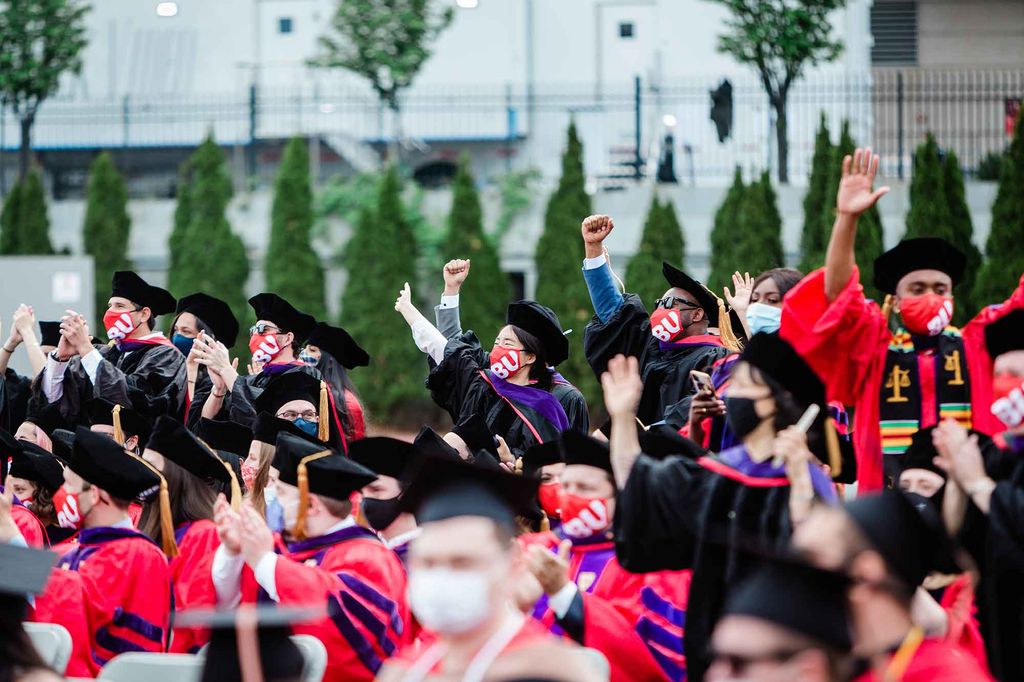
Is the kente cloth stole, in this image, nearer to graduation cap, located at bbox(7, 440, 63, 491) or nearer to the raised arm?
the raised arm

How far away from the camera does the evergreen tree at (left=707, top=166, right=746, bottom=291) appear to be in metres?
18.9

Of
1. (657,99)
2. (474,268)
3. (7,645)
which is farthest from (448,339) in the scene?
(657,99)

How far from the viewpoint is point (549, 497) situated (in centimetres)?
717

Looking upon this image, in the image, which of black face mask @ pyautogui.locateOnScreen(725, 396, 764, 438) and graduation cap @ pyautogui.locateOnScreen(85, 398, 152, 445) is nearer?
black face mask @ pyautogui.locateOnScreen(725, 396, 764, 438)

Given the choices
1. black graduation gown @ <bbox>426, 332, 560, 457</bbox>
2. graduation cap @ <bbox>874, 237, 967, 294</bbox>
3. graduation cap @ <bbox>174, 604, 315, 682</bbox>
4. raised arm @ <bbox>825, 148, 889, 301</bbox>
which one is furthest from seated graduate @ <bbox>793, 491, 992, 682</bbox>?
black graduation gown @ <bbox>426, 332, 560, 457</bbox>

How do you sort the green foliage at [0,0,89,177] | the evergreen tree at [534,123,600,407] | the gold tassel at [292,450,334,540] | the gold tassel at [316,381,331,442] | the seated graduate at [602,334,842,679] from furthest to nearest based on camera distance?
Result: 1. the green foliage at [0,0,89,177]
2. the evergreen tree at [534,123,600,407]
3. the gold tassel at [316,381,331,442]
4. the gold tassel at [292,450,334,540]
5. the seated graduate at [602,334,842,679]

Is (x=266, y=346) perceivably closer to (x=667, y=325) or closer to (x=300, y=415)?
(x=300, y=415)

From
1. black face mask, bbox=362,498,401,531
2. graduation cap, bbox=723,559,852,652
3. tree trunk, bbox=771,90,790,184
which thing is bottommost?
black face mask, bbox=362,498,401,531

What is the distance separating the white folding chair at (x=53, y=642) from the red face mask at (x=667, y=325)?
12.9ft

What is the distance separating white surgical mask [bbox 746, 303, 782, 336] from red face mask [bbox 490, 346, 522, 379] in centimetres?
206

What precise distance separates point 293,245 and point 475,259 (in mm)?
2329

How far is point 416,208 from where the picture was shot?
21016 millimetres

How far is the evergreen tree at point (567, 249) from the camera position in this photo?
19.5m

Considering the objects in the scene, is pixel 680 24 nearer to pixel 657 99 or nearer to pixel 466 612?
pixel 657 99
